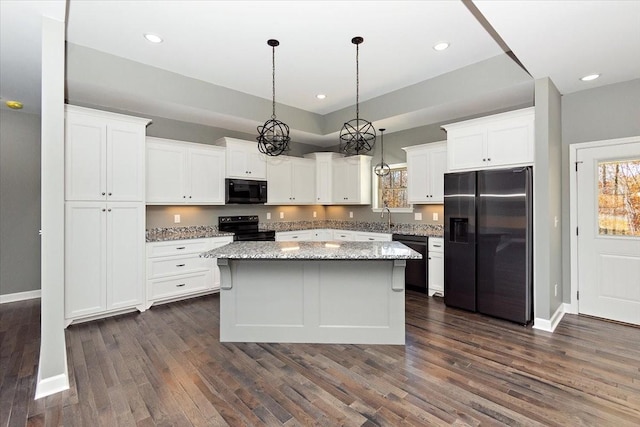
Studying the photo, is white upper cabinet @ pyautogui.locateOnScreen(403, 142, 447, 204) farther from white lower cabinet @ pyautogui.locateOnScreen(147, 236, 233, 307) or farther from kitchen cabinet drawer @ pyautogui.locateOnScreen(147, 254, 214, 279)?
kitchen cabinet drawer @ pyautogui.locateOnScreen(147, 254, 214, 279)

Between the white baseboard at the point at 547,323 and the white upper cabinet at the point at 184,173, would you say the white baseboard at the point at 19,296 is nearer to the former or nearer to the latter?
the white upper cabinet at the point at 184,173

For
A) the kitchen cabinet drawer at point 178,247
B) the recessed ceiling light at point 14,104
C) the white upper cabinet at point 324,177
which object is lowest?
the kitchen cabinet drawer at point 178,247

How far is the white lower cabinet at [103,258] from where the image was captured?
11.4 ft

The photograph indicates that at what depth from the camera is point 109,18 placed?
9.16 feet

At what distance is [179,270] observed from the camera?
4328 mm

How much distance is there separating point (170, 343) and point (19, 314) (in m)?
2.42

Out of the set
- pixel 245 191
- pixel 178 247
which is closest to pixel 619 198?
pixel 245 191

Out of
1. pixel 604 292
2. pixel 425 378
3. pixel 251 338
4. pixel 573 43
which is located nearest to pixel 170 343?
pixel 251 338

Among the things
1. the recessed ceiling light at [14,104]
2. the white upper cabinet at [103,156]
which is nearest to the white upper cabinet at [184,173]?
the white upper cabinet at [103,156]

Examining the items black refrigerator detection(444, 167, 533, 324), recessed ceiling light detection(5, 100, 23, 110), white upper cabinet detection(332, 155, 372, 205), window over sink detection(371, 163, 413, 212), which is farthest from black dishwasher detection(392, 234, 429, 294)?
recessed ceiling light detection(5, 100, 23, 110)

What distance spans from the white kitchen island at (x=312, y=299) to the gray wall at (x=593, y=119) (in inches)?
95.0

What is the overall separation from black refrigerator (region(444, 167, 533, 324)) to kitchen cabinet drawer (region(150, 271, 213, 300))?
3360mm

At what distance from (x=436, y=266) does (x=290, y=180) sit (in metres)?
2.92

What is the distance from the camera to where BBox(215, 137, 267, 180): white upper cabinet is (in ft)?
16.5
